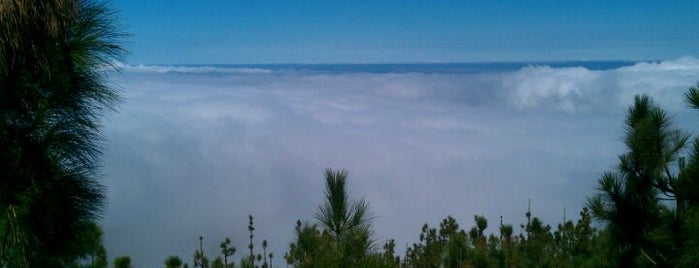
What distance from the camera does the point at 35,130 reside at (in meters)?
2.95

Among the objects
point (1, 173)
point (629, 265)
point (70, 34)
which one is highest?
point (70, 34)

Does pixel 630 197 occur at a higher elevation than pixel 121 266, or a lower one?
higher

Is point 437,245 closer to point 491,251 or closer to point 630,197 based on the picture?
point 491,251

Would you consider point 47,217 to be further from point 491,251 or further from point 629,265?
point 629,265

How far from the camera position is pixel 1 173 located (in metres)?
2.87

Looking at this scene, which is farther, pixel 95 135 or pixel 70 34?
pixel 95 135

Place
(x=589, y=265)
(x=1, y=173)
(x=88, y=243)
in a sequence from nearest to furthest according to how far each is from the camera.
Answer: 1. (x=1, y=173)
2. (x=88, y=243)
3. (x=589, y=265)

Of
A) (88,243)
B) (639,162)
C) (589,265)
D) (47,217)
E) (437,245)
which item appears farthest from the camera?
(437,245)

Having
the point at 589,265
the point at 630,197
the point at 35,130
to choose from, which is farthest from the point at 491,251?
the point at 35,130

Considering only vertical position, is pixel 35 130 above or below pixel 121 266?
above

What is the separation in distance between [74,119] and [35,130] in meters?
0.21

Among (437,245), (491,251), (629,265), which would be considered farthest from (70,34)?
(437,245)

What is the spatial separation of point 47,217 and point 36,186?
20 cm

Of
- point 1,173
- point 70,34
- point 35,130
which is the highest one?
point 70,34
